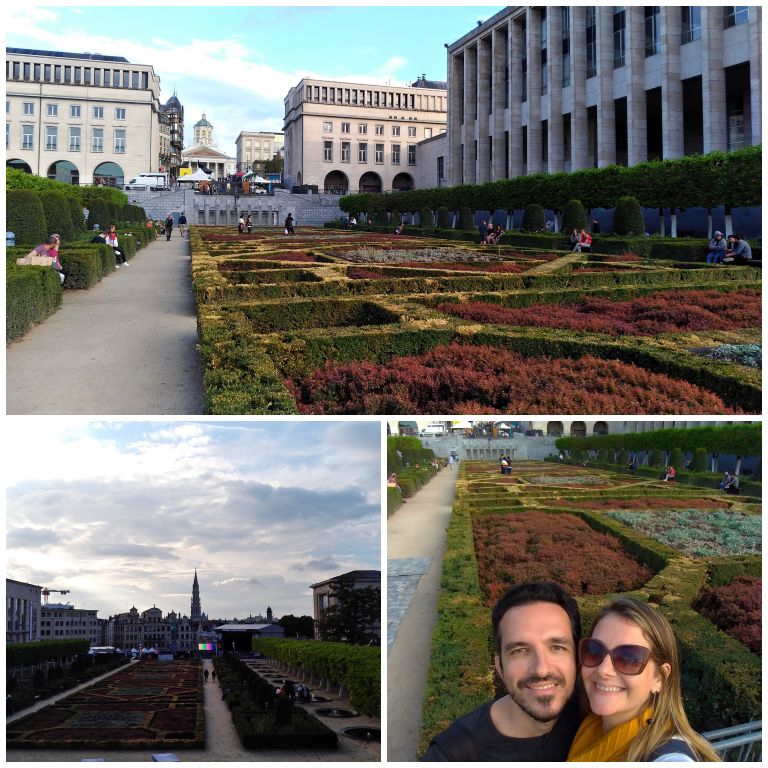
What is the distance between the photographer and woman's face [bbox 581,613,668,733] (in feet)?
10.7

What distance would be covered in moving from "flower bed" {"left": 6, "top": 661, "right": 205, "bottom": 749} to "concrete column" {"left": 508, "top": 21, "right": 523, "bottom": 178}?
142 feet

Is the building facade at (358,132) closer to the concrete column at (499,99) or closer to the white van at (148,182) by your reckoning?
the white van at (148,182)

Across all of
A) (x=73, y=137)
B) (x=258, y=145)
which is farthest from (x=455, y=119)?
(x=258, y=145)

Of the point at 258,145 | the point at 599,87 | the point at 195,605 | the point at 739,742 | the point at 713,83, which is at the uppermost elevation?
the point at 258,145

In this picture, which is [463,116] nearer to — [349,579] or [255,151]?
[349,579]

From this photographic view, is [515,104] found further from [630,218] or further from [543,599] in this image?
[543,599]

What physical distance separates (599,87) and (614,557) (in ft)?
123

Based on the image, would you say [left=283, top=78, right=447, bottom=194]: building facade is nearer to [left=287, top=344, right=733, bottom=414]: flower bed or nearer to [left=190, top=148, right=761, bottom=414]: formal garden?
[left=190, top=148, right=761, bottom=414]: formal garden

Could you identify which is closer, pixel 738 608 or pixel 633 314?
pixel 738 608

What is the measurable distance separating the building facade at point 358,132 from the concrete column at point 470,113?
84.9ft

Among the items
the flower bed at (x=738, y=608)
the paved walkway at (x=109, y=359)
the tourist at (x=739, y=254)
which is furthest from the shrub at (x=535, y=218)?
the flower bed at (x=738, y=608)

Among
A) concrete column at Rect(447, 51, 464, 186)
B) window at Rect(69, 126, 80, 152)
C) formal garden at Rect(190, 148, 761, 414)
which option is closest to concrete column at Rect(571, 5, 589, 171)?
concrete column at Rect(447, 51, 464, 186)

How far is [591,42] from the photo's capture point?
127 ft

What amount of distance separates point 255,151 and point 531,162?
111 metres
